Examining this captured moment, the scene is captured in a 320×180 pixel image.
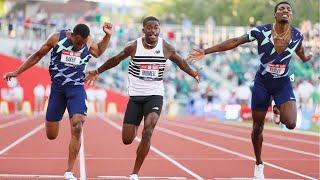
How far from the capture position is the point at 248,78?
1635 inches

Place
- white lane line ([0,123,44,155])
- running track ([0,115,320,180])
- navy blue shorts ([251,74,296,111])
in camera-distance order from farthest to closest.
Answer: white lane line ([0,123,44,155]) < running track ([0,115,320,180]) < navy blue shorts ([251,74,296,111])

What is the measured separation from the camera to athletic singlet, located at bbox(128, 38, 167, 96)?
10.4 metres

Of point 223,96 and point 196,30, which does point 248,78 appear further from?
point 196,30

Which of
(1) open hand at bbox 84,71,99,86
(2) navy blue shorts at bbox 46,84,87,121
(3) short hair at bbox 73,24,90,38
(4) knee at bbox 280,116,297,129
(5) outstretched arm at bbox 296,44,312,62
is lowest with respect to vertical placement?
(4) knee at bbox 280,116,297,129

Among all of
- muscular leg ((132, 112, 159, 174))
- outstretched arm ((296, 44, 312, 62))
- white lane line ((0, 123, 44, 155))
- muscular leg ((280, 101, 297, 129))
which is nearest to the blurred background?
white lane line ((0, 123, 44, 155))

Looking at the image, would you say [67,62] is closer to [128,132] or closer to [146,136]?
[128,132]

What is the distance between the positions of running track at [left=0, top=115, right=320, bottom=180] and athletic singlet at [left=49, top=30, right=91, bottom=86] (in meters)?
1.54

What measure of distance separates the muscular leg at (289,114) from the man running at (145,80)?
1566mm

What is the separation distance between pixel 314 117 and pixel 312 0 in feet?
111

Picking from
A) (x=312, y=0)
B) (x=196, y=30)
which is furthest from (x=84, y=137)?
(x=312, y=0)

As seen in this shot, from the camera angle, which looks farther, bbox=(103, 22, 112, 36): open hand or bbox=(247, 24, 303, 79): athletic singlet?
bbox=(103, 22, 112, 36): open hand

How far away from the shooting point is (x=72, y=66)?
10.6 metres

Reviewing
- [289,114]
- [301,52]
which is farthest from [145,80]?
[301,52]

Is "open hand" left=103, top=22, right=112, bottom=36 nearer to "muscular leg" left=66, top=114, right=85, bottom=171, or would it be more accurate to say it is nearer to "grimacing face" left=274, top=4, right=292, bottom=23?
"muscular leg" left=66, top=114, right=85, bottom=171
